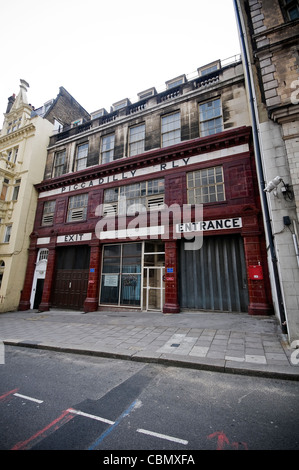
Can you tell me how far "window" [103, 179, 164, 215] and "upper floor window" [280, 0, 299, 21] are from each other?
27.1 ft

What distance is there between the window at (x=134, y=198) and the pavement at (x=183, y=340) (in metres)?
6.19

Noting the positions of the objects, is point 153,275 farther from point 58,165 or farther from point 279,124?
point 58,165

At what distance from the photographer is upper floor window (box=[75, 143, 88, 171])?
15.7m

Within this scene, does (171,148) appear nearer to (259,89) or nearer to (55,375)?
(259,89)

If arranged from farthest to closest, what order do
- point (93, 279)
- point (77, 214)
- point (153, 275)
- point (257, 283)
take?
1. point (77, 214)
2. point (93, 279)
3. point (153, 275)
4. point (257, 283)

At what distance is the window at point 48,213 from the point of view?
1581 centimetres

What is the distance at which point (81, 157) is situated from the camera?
1592 centimetres

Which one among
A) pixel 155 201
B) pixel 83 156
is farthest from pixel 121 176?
pixel 83 156

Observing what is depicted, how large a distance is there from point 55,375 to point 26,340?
3.36m

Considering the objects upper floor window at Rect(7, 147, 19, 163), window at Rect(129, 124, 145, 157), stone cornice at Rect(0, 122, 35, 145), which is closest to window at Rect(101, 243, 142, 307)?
window at Rect(129, 124, 145, 157)

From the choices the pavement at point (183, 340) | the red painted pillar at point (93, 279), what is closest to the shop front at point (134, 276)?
the red painted pillar at point (93, 279)

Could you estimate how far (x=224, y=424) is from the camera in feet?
8.82

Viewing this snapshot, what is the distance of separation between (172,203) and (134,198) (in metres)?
2.68
